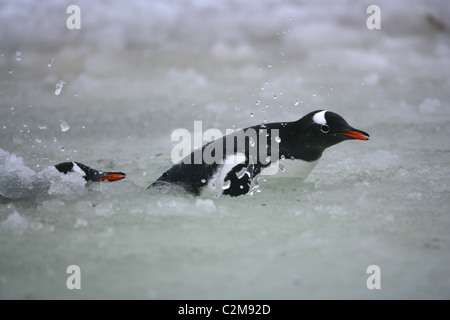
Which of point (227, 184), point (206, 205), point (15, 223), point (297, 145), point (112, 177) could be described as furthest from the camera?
point (112, 177)

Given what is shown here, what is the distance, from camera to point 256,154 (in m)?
2.22

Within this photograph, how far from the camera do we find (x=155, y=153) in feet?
10.7

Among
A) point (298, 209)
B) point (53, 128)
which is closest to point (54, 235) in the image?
point (298, 209)

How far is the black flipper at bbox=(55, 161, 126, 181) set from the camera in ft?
7.98

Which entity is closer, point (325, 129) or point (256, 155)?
point (256, 155)

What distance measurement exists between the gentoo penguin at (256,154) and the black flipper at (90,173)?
0.75 ft

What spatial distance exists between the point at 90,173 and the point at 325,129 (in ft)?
3.65

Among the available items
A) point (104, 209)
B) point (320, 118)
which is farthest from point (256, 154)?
point (104, 209)

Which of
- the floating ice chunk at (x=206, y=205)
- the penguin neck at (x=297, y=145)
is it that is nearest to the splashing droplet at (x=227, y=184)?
A: the floating ice chunk at (x=206, y=205)

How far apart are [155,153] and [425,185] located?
1.64 metres

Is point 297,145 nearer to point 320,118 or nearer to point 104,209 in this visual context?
point 320,118

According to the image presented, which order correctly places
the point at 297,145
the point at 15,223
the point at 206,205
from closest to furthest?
1. the point at 15,223
2. the point at 206,205
3. the point at 297,145

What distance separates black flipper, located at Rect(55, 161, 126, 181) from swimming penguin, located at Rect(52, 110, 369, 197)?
1.1 inches

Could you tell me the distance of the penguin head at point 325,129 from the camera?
2.30 metres
